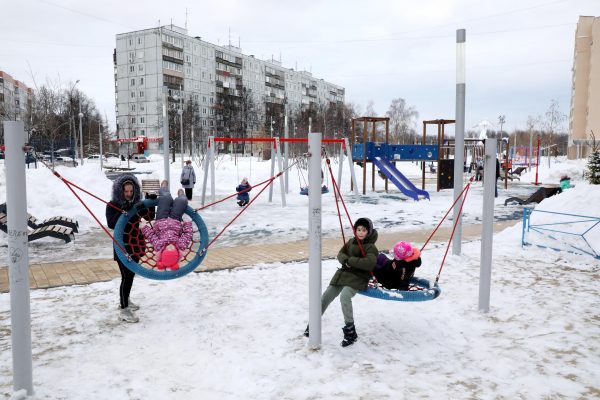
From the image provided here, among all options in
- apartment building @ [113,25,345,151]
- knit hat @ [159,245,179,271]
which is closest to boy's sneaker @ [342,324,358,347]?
knit hat @ [159,245,179,271]

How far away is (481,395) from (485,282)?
6.76ft

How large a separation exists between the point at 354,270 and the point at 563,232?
5586 millimetres

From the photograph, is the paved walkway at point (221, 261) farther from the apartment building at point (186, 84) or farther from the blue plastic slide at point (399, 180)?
the apartment building at point (186, 84)

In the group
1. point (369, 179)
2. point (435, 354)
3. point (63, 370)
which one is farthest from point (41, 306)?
point (369, 179)

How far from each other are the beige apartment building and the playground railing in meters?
56.0

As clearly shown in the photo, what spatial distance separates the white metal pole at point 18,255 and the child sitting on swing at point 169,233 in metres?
1.76

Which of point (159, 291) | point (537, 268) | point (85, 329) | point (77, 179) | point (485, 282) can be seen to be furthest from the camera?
point (77, 179)

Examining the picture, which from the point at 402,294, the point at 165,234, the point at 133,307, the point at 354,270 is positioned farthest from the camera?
the point at 165,234

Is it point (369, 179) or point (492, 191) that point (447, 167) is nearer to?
point (369, 179)

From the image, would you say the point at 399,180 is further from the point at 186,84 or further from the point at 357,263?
the point at 186,84

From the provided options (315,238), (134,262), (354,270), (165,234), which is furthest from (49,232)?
(354,270)

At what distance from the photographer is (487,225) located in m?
5.45

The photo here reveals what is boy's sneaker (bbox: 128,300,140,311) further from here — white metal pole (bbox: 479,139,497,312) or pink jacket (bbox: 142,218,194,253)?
white metal pole (bbox: 479,139,497,312)

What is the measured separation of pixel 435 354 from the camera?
4191 millimetres
